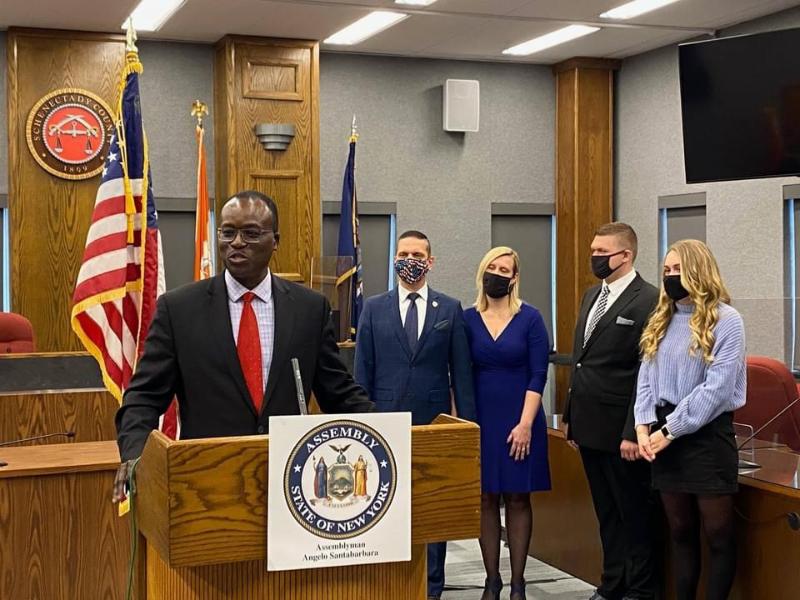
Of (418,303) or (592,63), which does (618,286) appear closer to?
(418,303)

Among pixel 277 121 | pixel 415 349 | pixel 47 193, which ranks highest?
pixel 277 121

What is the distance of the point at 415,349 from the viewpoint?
429cm

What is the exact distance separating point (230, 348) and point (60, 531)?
6.03 ft

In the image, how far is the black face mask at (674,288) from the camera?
367cm

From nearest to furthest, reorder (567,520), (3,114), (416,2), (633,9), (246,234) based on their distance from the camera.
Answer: (246,234), (567,520), (416,2), (633,9), (3,114)

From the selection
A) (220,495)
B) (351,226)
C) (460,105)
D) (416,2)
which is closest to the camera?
(220,495)

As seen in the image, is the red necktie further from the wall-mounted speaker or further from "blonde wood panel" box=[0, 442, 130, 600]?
the wall-mounted speaker

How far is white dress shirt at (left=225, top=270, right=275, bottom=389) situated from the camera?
2.35 m

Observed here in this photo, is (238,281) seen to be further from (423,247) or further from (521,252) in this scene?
(521,252)

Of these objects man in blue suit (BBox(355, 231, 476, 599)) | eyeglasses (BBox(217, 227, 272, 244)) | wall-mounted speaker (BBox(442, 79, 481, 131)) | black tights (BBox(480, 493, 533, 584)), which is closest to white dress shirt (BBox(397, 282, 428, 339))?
man in blue suit (BBox(355, 231, 476, 599))

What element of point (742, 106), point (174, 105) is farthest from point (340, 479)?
point (174, 105)

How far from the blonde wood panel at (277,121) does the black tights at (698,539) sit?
16.4ft

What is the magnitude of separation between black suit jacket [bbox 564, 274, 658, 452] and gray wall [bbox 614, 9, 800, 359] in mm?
3309

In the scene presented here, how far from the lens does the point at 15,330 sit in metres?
6.84
